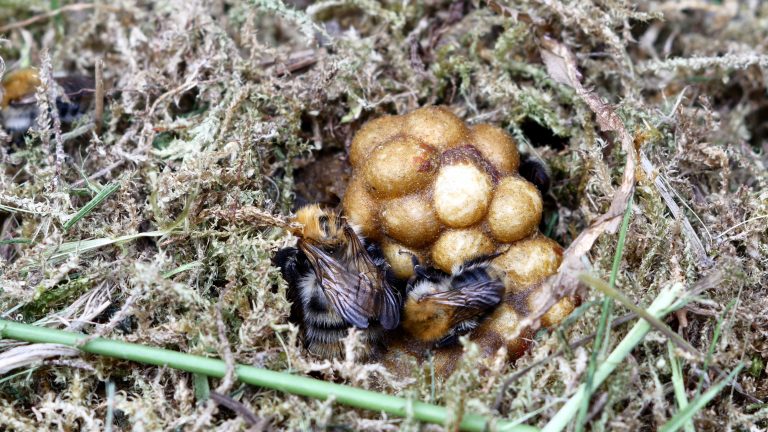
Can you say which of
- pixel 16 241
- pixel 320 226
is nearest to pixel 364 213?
pixel 320 226

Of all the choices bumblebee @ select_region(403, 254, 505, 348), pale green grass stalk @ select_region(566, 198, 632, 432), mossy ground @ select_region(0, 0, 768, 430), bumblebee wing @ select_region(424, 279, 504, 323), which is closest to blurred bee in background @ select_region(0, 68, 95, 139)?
mossy ground @ select_region(0, 0, 768, 430)

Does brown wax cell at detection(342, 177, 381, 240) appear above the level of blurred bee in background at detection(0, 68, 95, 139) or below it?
below

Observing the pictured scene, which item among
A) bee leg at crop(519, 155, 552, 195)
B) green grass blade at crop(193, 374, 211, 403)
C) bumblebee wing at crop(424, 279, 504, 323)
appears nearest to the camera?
green grass blade at crop(193, 374, 211, 403)

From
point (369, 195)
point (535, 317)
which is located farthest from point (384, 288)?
point (535, 317)

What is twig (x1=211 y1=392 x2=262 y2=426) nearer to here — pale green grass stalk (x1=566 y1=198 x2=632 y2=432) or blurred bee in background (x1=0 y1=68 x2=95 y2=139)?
pale green grass stalk (x1=566 y1=198 x2=632 y2=432)

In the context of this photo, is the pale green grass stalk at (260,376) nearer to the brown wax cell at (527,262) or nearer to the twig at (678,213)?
the brown wax cell at (527,262)

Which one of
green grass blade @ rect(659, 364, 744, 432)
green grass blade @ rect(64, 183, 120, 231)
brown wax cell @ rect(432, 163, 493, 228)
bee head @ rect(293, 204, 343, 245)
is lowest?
green grass blade @ rect(659, 364, 744, 432)
